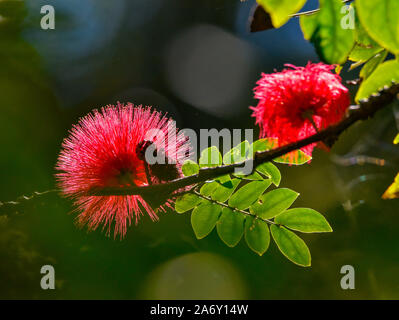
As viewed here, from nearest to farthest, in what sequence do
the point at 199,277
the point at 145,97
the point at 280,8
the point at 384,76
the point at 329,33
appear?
1. the point at 280,8
2. the point at 329,33
3. the point at 384,76
4. the point at 199,277
5. the point at 145,97

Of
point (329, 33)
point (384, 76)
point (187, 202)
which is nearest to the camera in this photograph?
point (329, 33)

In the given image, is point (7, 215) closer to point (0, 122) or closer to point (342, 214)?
point (0, 122)

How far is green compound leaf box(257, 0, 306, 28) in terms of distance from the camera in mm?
545

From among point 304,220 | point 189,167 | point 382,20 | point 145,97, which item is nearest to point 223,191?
point 189,167

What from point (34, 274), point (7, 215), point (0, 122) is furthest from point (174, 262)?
point (7, 215)

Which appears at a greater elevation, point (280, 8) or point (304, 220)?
point (280, 8)

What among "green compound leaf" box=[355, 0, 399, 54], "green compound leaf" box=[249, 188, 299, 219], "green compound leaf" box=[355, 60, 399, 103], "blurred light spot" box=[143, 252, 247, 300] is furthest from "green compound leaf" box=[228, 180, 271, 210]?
"blurred light spot" box=[143, 252, 247, 300]

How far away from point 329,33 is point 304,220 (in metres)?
0.65

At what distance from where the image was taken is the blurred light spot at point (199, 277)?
3760mm

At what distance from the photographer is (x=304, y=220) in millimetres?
1244

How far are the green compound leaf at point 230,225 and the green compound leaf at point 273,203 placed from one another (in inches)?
2.4

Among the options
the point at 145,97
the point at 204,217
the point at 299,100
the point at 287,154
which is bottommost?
the point at 204,217

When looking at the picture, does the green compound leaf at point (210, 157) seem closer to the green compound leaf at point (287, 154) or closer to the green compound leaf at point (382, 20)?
the green compound leaf at point (287, 154)

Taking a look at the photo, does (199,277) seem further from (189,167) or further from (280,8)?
(280,8)
